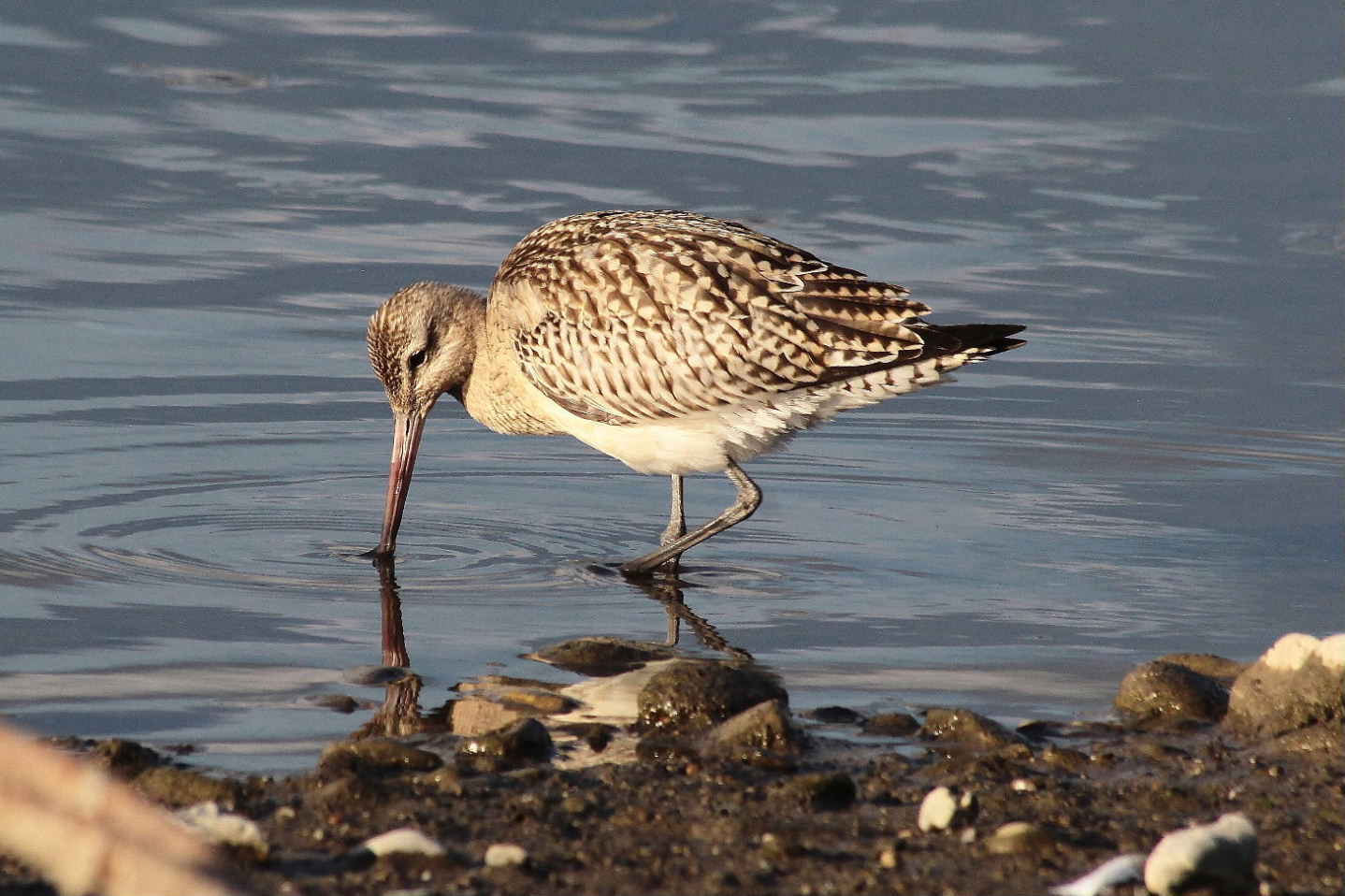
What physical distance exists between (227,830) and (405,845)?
1.37 ft

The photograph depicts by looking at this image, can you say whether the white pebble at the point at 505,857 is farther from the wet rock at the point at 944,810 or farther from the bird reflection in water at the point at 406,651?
the bird reflection in water at the point at 406,651

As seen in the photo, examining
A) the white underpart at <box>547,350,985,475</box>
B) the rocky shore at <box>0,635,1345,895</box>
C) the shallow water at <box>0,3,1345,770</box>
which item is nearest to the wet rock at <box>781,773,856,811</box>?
the rocky shore at <box>0,635,1345,895</box>

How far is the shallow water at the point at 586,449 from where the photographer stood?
7.13 metres

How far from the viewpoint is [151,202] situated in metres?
13.4

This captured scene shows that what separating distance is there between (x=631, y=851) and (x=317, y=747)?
1429 mm

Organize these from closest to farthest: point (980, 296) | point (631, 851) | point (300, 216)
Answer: point (631, 851), point (980, 296), point (300, 216)

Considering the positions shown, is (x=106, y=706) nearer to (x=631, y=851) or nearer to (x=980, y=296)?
(x=631, y=851)

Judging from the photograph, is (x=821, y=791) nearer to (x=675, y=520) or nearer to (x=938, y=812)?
(x=938, y=812)

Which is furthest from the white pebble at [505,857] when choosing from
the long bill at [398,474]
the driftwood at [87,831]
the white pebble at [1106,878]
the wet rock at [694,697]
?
the long bill at [398,474]

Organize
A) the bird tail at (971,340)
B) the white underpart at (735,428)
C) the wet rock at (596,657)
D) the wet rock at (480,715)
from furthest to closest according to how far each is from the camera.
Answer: the white underpart at (735,428) → the bird tail at (971,340) → the wet rock at (596,657) → the wet rock at (480,715)

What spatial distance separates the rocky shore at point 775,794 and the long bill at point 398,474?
1.71m

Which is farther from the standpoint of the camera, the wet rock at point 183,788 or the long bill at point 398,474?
the long bill at point 398,474

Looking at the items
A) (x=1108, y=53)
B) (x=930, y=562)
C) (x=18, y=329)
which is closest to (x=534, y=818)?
(x=930, y=562)

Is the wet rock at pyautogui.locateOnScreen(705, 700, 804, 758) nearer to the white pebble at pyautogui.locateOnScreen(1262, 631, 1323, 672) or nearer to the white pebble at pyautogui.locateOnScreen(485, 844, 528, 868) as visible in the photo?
the white pebble at pyautogui.locateOnScreen(485, 844, 528, 868)
